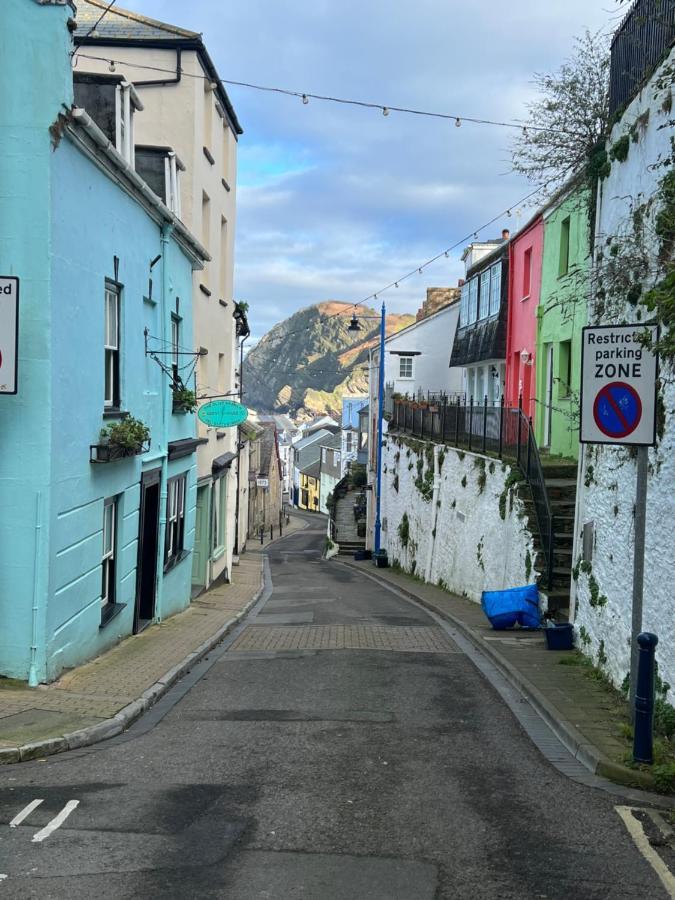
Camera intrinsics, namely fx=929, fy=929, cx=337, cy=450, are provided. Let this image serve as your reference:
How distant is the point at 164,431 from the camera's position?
15781 millimetres

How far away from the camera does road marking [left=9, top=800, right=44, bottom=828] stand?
6098 millimetres

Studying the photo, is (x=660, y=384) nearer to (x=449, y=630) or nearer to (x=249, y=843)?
(x=249, y=843)

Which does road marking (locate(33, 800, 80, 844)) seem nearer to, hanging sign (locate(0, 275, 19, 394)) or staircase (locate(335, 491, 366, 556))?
hanging sign (locate(0, 275, 19, 394))

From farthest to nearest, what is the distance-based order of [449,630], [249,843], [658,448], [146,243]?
[449,630]
[146,243]
[658,448]
[249,843]

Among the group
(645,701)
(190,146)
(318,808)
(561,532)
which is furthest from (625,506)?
(190,146)

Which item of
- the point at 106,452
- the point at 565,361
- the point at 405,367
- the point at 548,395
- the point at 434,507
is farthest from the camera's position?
the point at 405,367

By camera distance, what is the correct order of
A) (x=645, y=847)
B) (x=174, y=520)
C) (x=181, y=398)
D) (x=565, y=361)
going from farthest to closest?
(x=565, y=361), (x=174, y=520), (x=181, y=398), (x=645, y=847)

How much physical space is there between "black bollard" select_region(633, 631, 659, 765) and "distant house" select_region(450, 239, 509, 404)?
74.5 feet

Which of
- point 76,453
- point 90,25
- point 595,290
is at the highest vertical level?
point 90,25

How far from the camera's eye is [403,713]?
9578 mm

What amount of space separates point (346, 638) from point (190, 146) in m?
11.7

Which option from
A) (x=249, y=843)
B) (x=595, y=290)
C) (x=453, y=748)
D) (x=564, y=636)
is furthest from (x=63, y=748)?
(x=595, y=290)

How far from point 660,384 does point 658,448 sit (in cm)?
60

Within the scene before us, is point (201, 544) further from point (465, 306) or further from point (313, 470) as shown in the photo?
point (313, 470)
